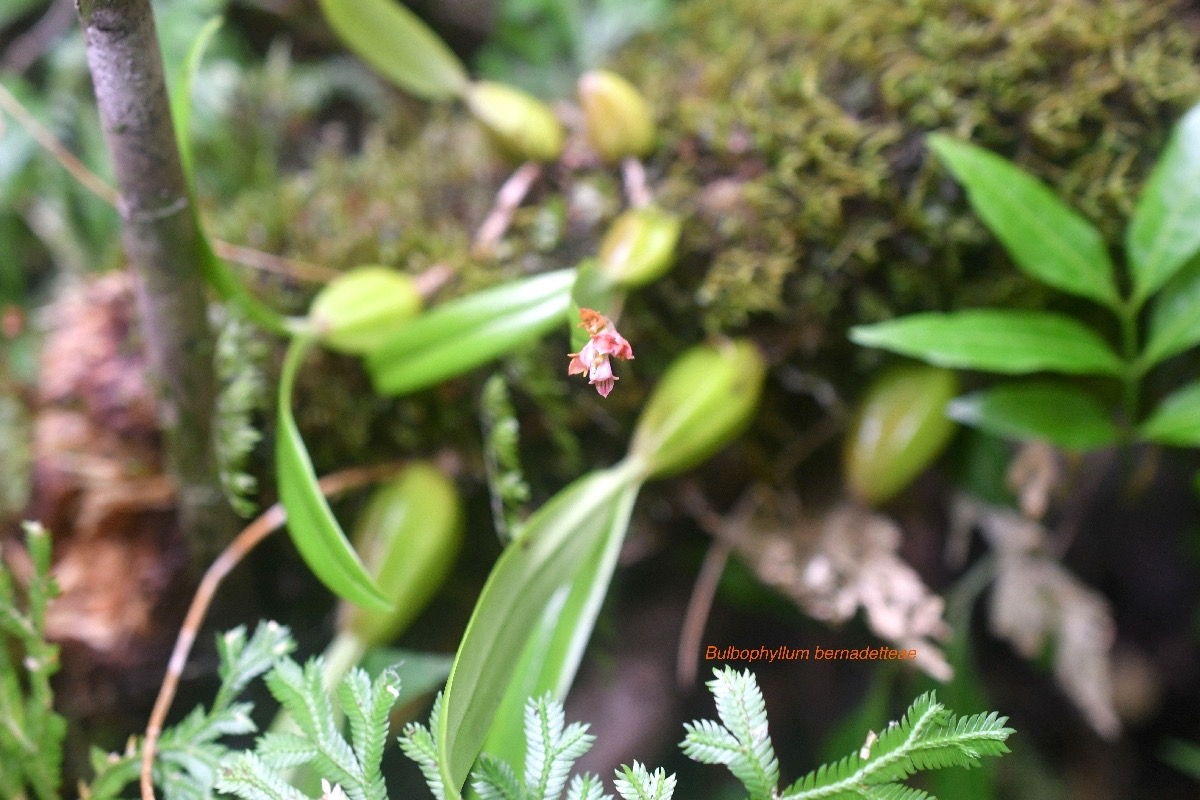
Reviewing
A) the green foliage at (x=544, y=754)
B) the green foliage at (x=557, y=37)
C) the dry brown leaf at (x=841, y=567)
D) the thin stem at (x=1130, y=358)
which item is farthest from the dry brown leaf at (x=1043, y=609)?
the green foliage at (x=557, y=37)

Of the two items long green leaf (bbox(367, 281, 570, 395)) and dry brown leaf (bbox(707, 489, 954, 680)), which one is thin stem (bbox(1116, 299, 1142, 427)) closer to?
dry brown leaf (bbox(707, 489, 954, 680))

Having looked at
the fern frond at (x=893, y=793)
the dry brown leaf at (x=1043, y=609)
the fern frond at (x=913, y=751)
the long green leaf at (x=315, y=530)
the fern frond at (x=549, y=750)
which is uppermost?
the long green leaf at (x=315, y=530)

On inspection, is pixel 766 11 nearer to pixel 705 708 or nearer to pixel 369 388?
pixel 369 388

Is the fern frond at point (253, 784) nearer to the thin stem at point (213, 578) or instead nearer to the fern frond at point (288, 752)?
the fern frond at point (288, 752)

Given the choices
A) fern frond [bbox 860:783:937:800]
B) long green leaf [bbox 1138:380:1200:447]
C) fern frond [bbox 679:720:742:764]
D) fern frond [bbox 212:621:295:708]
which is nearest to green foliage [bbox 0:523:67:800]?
fern frond [bbox 212:621:295:708]

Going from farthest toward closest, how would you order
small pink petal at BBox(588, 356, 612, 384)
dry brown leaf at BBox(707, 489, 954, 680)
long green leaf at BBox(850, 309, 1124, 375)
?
1. dry brown leaf at BBox(707, 489, 954, 680)
2. long green leaf at BBox(850, 309, 1124, 375)
3. small pink petal at BBox(588, 356, 612, 384)

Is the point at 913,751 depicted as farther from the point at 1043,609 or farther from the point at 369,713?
the point at 1043,609
